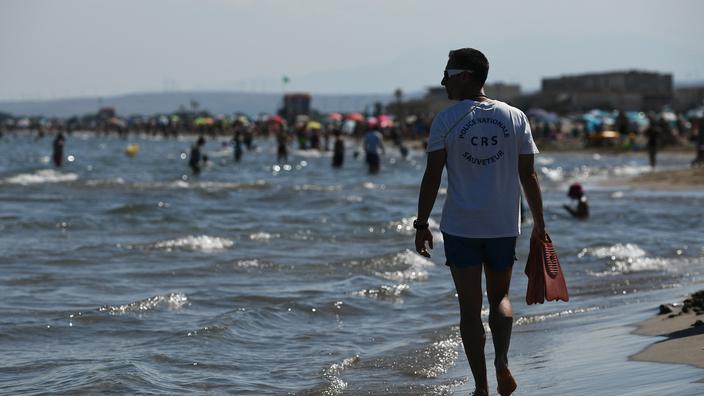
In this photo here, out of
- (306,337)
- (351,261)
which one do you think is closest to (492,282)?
(306,337)

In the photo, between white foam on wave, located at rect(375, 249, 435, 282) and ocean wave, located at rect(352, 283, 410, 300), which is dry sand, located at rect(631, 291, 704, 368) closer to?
ocean wave, located at rect(352, 283, 410, 300)

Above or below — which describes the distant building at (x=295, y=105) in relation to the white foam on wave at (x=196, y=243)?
below

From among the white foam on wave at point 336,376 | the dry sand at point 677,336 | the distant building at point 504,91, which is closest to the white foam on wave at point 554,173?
the dry sand at point 677,336

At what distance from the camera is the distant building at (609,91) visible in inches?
3967

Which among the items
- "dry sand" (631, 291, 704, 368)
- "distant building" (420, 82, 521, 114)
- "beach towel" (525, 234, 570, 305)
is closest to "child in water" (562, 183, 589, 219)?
"dry sand" (631, 291, 704, 368)

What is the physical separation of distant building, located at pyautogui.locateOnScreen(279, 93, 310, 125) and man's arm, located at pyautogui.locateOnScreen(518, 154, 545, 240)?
398 ft

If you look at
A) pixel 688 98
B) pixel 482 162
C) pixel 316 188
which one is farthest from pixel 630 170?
pixel 688 98

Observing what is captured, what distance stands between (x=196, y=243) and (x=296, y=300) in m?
5.03

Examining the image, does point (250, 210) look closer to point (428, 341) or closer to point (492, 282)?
point (428, 341)

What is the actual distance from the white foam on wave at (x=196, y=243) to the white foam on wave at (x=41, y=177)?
16366 millimetres

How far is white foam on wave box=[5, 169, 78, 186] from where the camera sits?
3231 centimetres

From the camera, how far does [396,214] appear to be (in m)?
20.6

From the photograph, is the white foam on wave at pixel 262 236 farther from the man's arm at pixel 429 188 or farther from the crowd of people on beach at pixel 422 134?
the crowd of people on beach at pixel 422 134

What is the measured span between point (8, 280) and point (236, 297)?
254cm
